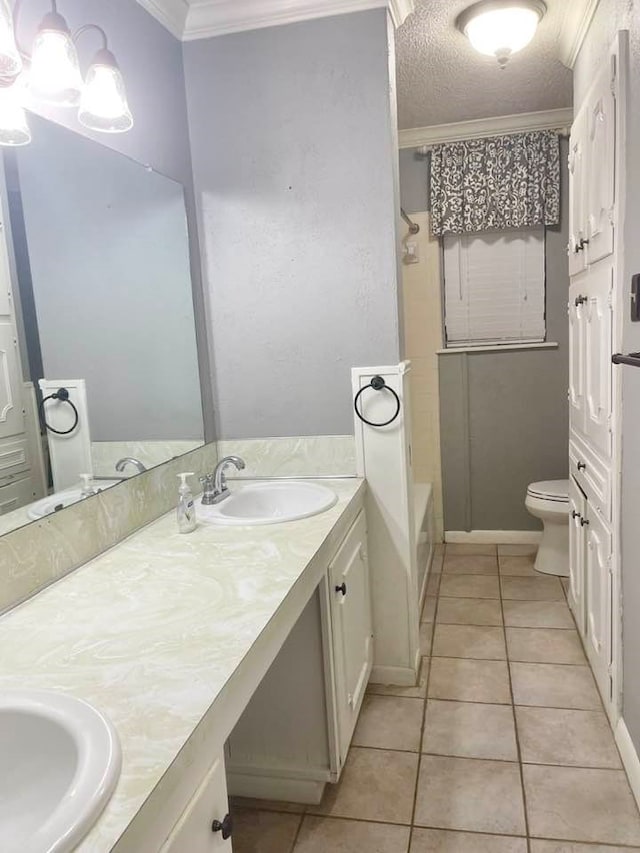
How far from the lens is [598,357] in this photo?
6.97 feet

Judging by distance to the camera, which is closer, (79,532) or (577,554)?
(79,532)

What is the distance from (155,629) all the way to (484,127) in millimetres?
3442

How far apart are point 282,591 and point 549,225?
3065mm

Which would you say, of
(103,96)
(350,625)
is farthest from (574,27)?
(350,625)

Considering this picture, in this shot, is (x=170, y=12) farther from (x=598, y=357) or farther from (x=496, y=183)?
(x=496, y=183)

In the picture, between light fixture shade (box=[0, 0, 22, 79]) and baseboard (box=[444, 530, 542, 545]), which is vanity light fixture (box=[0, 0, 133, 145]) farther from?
baseboard (box=[444, 530, 542, 545])

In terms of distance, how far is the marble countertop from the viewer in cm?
87

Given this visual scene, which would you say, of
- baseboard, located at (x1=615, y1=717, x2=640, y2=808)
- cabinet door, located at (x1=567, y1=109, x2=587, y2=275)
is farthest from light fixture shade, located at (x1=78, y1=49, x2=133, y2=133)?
baseboard, located at (x1=615, y1=717, x2=640, y2=808)

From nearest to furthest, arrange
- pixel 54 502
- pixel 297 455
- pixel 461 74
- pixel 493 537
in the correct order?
pixel 54 502 → pixel 297 455 → pixel 461 74 → pixel 493 537

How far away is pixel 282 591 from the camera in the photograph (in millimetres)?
1345

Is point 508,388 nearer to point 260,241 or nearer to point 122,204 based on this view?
point 260,241

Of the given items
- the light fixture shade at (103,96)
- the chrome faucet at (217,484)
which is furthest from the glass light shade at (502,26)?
the chrome faucet at (217,484)

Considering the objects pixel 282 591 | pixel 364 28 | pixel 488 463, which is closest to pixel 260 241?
pixel 364 28

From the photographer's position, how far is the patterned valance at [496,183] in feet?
11.6
